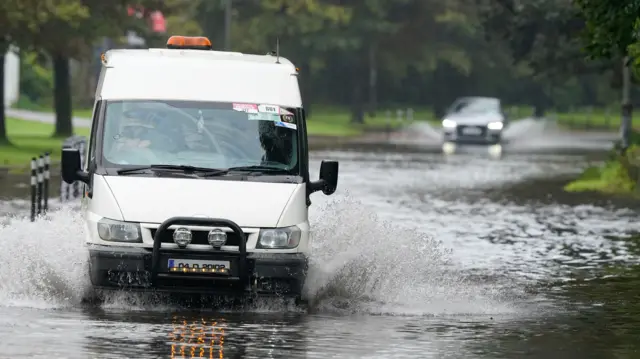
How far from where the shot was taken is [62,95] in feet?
169

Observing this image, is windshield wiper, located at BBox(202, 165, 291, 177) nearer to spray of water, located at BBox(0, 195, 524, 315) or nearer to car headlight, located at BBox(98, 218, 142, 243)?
car headlight, located at BBox(98, 218, 142, 243)

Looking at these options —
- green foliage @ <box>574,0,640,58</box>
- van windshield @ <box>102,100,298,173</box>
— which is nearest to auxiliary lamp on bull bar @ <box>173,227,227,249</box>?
van windshield @ <box>102,100,298,173</box>

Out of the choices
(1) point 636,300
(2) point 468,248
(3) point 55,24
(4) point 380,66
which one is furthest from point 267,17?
(1) point 636,300

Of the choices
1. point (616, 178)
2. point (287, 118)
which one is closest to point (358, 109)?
point (616, 178)

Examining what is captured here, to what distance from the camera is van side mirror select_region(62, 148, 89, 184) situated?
13.8 m

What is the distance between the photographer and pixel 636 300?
1559cm

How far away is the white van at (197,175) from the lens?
13195 millimetres

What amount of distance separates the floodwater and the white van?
41 centimetres

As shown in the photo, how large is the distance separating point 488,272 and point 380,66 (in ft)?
226

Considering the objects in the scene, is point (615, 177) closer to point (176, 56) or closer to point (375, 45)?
point (176, 56)

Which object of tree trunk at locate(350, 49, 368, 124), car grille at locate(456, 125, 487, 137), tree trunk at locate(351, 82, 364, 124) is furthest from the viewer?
tree trunk at locate(350, 49, 368, 124)

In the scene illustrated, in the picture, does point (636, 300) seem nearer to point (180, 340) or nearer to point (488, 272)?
point (488, 272)

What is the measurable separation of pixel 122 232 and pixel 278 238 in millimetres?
1225

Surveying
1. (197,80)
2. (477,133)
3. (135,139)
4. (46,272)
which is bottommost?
(477,133)
